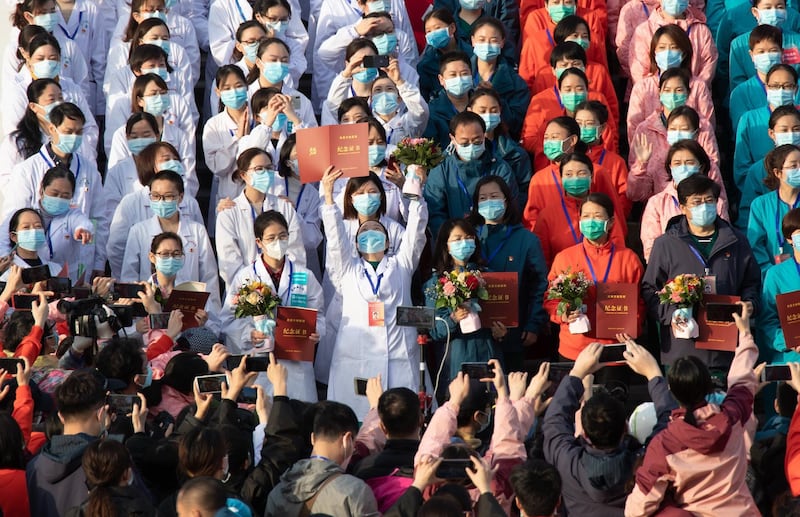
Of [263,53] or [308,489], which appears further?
[263,53]

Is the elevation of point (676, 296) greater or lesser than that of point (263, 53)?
lesser

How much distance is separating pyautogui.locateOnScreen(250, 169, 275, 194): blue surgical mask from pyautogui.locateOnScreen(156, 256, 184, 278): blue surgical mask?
1.08 meters

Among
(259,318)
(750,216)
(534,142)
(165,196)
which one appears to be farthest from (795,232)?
(165,196)

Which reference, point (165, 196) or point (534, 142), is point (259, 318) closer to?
point (165, 196)

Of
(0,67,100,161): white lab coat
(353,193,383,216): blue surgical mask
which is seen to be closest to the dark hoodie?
(353,193,383,216): blue surgical mask

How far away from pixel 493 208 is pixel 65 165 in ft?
13.4

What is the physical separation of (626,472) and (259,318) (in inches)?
172

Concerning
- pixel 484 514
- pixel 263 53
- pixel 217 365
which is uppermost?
pixel 263 53

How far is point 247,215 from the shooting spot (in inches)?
475

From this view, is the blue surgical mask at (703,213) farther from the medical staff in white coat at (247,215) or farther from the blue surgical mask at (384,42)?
the blue surgical mask at (384,42)

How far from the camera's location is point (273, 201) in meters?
12.2

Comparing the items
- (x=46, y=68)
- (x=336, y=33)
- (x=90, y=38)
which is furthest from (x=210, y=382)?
(x=90, y=38)

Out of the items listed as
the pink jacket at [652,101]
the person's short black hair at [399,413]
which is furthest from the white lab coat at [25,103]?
the person's short black hair at [399,413]

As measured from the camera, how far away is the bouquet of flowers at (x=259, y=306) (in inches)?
427
